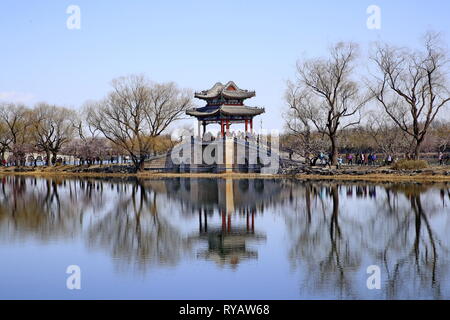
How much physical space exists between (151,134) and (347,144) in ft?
70.7

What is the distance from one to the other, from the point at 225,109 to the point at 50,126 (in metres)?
22.7

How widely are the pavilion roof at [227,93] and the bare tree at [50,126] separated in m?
19.4

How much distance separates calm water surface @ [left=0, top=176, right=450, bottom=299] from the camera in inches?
476

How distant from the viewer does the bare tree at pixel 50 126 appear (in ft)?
210

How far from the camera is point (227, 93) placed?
173 feet

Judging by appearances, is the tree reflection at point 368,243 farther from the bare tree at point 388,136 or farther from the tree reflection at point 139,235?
the bare tree at point 388,136

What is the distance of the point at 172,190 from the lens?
3538 centimetres

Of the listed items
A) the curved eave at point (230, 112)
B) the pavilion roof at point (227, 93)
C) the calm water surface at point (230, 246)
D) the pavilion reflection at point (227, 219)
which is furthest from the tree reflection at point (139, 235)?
the pavilion roof at point (227, 93)

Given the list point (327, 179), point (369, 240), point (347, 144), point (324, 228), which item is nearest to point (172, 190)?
point (327, 179)

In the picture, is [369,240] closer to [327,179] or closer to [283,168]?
[327,179]

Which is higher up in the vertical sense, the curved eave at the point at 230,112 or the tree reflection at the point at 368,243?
the curved eave at the point at 230,112

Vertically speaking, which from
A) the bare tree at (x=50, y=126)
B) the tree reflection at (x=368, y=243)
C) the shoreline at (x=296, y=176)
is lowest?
the tree reflection at (x=368, y=243)
